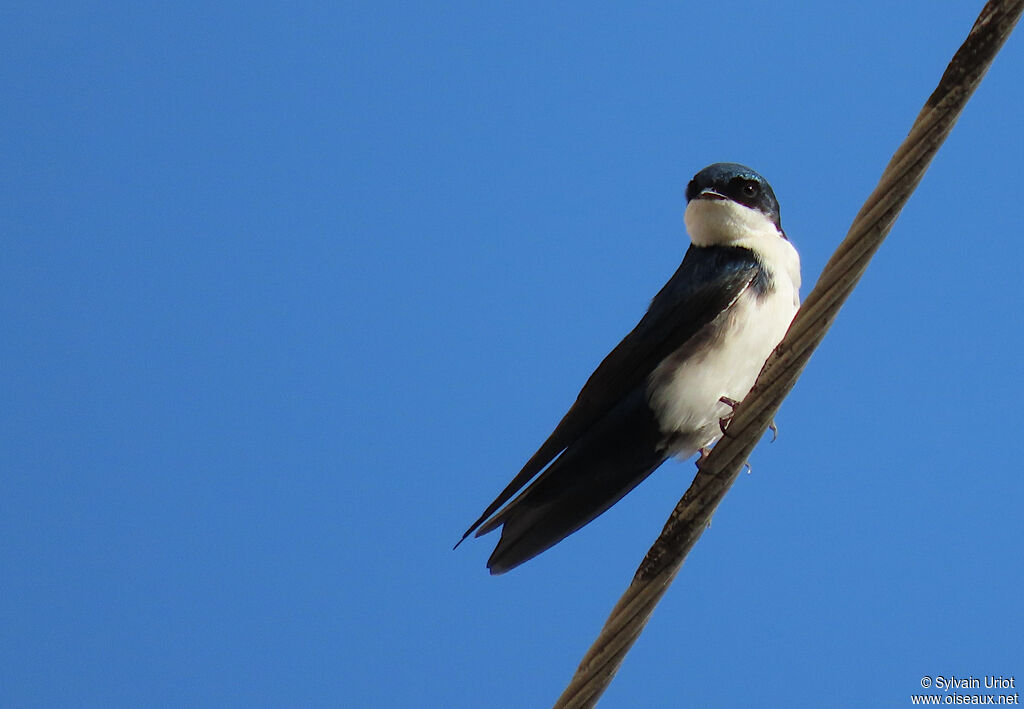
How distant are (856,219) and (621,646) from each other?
392 mm

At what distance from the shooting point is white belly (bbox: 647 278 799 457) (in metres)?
1.35

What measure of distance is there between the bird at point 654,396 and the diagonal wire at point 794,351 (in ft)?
1.13

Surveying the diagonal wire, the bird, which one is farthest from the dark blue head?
the diagonal wire

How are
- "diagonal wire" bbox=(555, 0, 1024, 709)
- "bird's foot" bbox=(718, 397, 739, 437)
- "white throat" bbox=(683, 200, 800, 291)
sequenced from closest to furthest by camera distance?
"diagonal wire" bbox=(555, 0, 1024, 709), "bird's foot" bbox=(718, 397, 739, 437), "white throat" bbox=(683, 200, 800, 291)

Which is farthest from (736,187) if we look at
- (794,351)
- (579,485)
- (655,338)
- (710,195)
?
(794,351)

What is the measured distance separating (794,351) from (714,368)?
18.0 inches

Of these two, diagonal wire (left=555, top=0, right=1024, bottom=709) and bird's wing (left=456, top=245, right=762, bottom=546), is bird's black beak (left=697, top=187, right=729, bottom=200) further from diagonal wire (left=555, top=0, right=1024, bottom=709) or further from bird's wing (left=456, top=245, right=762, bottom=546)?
diagonal wire (left=555, top=0, right=1024, bottom=709)

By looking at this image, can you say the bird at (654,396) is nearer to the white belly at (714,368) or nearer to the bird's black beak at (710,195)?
the white belly at (714,368)

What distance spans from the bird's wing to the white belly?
0.01 metres

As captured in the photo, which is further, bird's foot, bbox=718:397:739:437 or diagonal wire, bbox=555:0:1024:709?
bird's foot, bbox=718:397:739:437

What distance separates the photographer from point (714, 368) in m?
1.36

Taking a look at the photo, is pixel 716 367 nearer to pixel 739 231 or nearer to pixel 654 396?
pixel 654 396

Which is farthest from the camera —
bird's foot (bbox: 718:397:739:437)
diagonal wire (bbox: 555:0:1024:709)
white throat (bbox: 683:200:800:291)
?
white throat (bbox: 683:200:800:291)

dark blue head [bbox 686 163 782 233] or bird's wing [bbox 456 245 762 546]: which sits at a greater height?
dark blue head [bbox 686 163 782 233]
